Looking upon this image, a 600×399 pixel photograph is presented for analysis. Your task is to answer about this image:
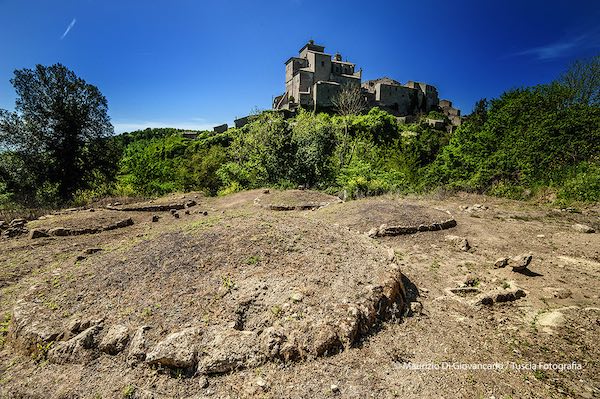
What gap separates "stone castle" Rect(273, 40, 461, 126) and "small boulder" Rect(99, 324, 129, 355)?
44.3 meters

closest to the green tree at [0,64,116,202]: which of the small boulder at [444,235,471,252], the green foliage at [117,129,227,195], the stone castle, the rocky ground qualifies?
the green foliage at [117,129,227,195]

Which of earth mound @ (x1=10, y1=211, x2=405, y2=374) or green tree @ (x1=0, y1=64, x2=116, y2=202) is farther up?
green tree @ (x1=0, y1=64, x2=116, y2=202)

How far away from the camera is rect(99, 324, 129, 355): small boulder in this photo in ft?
10.7

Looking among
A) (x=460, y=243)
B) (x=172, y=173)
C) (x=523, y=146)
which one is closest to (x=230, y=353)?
(x=460, y=243)

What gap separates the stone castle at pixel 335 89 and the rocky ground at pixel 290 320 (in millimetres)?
42145

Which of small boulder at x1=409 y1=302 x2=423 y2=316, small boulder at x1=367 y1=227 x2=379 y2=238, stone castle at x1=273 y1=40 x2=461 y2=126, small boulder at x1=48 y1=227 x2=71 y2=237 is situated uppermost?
stone castle at x1=273 y1=40 x2=461 y2=126

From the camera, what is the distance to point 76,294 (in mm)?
4141

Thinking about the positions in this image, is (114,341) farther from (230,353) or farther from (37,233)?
(37,233)

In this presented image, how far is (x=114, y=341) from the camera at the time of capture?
10.8ft

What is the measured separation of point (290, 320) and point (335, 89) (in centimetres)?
4638

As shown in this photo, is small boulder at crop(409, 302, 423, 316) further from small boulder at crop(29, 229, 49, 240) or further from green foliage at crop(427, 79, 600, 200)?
green foliage at crop(427, 79, 600, 200)

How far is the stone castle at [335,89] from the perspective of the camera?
45494 millimetres

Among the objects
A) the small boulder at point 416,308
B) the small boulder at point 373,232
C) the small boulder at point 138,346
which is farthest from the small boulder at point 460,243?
the small boulder at point 138,346

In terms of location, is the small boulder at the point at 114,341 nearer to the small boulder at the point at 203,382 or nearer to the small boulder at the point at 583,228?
the small boulder at the point at 203,382
